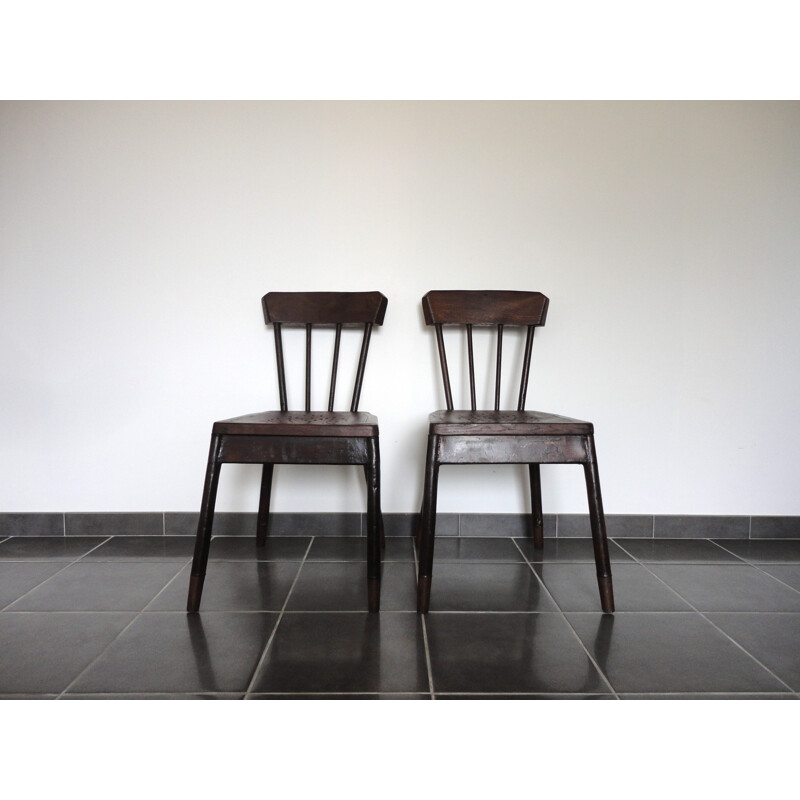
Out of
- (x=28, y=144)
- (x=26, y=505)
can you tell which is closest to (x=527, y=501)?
(x=26, y=505)

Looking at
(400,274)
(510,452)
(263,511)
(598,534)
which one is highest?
(400,274)

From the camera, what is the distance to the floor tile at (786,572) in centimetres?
151

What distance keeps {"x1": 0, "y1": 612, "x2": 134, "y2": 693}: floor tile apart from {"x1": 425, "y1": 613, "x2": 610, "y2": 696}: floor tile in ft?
2.22

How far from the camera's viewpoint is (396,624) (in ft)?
4.03

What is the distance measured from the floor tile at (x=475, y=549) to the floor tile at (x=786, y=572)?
701mm

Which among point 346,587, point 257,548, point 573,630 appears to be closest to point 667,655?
point 573,630

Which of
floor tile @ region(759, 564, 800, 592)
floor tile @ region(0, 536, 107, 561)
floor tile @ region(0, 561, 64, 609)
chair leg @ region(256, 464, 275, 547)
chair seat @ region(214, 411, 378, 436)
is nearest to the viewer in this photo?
chair seat @ region(214, 411, 378, 436)

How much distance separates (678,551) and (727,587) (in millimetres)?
301

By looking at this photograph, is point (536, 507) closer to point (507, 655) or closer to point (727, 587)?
point (727, 587)

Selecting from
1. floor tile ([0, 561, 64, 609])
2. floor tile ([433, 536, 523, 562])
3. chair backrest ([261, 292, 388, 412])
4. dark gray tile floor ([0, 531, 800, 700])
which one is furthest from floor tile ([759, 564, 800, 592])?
floor tile ([0, 561, 64, 609])

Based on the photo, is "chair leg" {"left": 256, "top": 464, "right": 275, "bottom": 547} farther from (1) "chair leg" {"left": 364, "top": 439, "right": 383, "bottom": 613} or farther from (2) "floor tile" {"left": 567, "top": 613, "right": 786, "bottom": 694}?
(2) "floor tile" {"left": 567, "top": 613, "right": 786, "bottom": 694}

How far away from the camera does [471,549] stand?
1762 millimetres

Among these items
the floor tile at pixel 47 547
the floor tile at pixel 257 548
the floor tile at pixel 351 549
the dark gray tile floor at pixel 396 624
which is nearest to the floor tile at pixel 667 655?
the dark gray tile floor at pixel 396 624

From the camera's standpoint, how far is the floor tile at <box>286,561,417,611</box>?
4.35 feet
